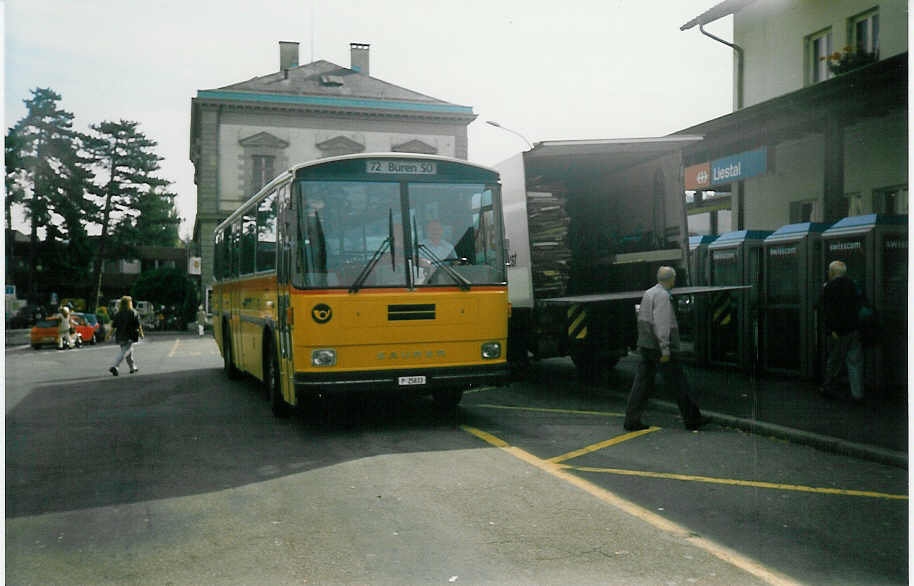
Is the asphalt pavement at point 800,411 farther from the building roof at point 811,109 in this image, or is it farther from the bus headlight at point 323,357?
the building roof at point 811,109

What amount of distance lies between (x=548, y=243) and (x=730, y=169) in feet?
16.8

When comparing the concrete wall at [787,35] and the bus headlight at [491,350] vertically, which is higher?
the concrete wall at [787,35]

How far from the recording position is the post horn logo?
348 inches

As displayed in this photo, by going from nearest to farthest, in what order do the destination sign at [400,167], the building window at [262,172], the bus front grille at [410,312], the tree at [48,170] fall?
the tree at [48,170] → the bus front grille at [410,312] → the destination sign at [400,167] → the building window at [262,172]

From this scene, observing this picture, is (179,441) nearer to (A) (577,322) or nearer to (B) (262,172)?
(A) (577,322)

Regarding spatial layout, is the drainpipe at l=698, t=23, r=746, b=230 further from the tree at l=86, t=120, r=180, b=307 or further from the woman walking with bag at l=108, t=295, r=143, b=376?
the woman walking with bag at l=108, t=295, r=143, b=376

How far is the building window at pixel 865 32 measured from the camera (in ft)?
40.0

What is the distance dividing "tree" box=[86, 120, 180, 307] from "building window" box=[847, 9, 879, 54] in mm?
9683

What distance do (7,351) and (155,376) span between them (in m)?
12.0

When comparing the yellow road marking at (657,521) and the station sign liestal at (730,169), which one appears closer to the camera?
the yellow road marking at (657,521)

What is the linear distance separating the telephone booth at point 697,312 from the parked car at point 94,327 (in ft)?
30.9

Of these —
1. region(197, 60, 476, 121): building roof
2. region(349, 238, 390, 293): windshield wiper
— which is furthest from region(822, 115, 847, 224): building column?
region(349, 238, 390, 293): windshield wiper

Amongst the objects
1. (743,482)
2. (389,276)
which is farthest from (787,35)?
(743,482)

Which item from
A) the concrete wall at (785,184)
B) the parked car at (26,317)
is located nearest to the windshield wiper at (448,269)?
the parked car at (26,317)
